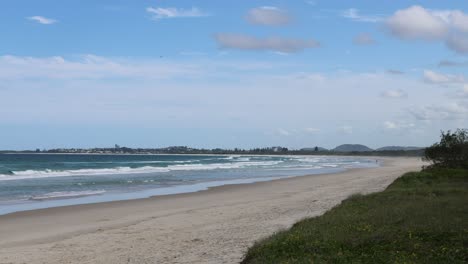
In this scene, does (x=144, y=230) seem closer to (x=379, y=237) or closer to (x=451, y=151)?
(x=379, y=237)

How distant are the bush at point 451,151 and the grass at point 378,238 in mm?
19265

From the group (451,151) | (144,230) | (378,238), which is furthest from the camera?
(451,151)

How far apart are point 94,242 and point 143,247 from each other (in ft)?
5.72

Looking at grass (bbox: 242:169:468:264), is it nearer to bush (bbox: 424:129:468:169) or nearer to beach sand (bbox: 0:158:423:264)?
beach sand (bbox: 0:158:423:264)

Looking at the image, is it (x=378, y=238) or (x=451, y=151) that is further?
(x=451, y=151)

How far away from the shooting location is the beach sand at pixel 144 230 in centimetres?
1118

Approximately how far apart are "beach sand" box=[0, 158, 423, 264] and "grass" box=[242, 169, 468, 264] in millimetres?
1141

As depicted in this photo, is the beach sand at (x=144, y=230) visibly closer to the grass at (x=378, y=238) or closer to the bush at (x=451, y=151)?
the grass at (x=378, y=238)

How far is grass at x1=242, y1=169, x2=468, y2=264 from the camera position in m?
8.44

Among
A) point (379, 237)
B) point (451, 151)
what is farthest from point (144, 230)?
point (451, 151)

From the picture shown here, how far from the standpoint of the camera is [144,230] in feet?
48.8

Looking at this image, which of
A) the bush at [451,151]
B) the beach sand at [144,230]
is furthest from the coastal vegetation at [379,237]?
the bush at [451,151]

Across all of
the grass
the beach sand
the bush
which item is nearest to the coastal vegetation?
the grass

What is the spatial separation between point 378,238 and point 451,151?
2523 cm
